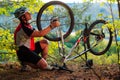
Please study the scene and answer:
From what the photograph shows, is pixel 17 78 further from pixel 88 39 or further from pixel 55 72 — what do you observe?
pixel 88 39

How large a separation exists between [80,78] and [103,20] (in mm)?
1932

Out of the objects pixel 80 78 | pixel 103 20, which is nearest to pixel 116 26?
pixel 103 20

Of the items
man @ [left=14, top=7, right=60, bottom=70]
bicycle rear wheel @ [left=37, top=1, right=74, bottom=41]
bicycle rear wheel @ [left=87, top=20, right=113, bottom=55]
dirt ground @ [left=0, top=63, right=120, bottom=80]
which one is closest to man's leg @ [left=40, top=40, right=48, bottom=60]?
bicycle rear wheel @ [left=37, top=1, right=74, bottom=41]

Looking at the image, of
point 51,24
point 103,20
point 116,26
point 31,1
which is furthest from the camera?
point 31,1

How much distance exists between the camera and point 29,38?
743 cm

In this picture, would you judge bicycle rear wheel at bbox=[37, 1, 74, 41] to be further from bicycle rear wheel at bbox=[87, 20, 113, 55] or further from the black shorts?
bicycle rear wheel at bbox=[87, 20, 113, 55]

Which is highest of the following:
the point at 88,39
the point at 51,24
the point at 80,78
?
the point at 51,24

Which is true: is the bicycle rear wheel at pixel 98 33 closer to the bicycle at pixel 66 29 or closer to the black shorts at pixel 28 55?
the bicycle at pixel 66 29

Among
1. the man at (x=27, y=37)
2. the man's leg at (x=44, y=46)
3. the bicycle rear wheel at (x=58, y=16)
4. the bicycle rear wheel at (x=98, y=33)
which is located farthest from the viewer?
the bicycle rear wheel at (x=98, y=33)

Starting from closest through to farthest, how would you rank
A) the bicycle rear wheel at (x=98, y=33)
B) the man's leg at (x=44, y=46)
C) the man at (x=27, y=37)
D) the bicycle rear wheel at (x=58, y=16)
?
the man at (x=27, y=37)
the bicycle rear wheel at (x=58, y=16)
the man's leg at (x=44, y=46)
the bicycle rear wheel at (x=98, y=33)

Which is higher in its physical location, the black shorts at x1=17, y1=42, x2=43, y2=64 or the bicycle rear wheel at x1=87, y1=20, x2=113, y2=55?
the bicycle rear wheel at x1=87, y1=20, x2=113, y2=55

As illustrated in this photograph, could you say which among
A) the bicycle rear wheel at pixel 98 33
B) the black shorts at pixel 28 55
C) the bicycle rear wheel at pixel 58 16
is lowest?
the black shorts at pixel 28 55

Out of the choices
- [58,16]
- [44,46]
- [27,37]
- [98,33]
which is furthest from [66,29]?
[98,33]

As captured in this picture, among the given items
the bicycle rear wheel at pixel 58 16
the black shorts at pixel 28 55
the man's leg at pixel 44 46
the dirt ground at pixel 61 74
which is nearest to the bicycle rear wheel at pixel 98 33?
the dirt ground at pixel 61 74
